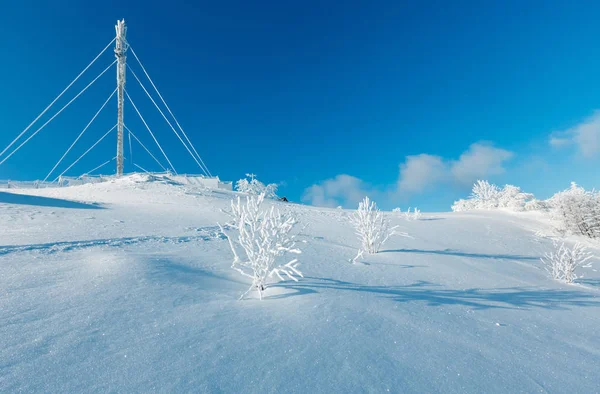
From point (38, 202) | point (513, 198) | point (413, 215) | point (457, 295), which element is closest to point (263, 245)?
point (457, 295)

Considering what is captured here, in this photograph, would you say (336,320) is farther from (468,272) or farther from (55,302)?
(468,272)

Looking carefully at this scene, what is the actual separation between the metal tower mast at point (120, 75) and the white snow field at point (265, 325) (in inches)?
599

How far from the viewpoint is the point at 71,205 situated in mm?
10344

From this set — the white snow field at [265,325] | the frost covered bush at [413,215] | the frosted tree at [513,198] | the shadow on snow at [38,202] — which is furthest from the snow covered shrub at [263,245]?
the frosted tree at [513,198]

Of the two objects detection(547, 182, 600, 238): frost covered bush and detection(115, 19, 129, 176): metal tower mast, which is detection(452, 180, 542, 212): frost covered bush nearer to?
detection(547, 182, 600, 238): frost covered bush

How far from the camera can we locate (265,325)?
10.4 ft

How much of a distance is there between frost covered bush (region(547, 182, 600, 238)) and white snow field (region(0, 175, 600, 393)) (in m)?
11.3

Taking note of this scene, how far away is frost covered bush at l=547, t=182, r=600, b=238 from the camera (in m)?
15.4

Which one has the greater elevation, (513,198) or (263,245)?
(513,198)

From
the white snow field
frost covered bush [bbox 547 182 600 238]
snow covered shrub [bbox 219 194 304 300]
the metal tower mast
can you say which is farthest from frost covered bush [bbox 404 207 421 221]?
the metal tower mast

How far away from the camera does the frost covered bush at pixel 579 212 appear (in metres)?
15.4

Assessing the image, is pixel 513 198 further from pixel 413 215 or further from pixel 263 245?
pixel 263 245

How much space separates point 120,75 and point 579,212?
89.5ft

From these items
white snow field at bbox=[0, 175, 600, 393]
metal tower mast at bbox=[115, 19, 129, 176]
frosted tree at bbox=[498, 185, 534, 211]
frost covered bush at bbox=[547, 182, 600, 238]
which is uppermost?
metal tower mast at bbox=[115, 19, 129, 176]
